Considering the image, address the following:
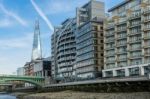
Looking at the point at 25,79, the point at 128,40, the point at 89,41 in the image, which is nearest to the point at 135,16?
the point at 128,40

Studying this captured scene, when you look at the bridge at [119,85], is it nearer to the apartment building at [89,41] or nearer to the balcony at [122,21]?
the balcony at [122,21]

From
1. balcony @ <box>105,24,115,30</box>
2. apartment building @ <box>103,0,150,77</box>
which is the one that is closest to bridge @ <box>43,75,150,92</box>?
apartment building @ <box>103,0,150,77</box>

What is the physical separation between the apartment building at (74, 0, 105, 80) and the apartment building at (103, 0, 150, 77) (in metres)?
13.7

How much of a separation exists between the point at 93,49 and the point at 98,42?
4102mm

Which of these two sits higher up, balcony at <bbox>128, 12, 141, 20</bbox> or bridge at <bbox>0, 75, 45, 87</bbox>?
balcony at <bbox>128, 12, 141, 20</bbox>

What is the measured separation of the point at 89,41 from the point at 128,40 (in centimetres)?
3539

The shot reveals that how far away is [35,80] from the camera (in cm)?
19175

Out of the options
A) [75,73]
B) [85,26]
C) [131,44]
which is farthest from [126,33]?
[75,73]

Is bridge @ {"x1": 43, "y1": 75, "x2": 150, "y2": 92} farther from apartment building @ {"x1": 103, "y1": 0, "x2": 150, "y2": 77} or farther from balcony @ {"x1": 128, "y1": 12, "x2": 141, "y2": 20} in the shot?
balcony @ {"x1": 128, "y1": 12, "x2": 141, "y2": 20}

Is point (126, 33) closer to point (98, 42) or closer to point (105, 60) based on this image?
point (105, 60)

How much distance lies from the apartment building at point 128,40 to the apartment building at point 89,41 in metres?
13.7

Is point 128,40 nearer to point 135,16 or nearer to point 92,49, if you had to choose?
point 135,16

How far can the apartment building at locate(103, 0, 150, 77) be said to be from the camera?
126m

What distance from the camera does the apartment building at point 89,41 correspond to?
536ft
